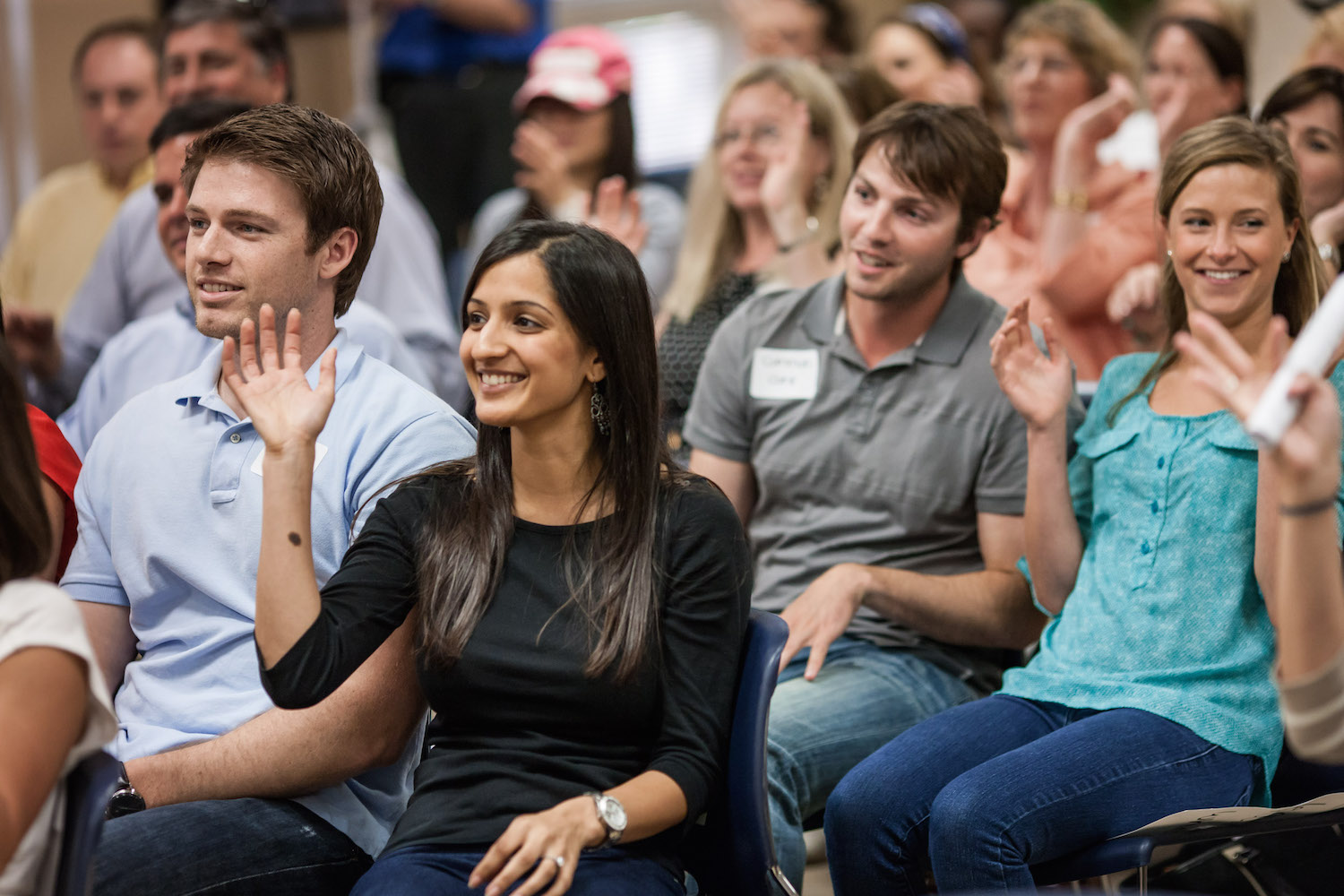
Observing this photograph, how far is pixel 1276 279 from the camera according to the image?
6.81 feet

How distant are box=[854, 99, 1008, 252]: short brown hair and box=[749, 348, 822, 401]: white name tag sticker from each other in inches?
13.5

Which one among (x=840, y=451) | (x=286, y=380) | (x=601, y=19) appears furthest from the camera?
(x=601, y=19)

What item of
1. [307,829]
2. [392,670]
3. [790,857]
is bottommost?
[790,857]

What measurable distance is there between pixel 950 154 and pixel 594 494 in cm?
100

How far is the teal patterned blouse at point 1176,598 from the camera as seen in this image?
1945mm

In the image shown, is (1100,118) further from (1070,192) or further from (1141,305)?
(1141,305)

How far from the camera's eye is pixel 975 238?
2.48 m

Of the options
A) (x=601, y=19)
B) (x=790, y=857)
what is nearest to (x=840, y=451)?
Answer: (x=790, y=857)

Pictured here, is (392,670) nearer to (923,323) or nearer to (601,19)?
(923,323)

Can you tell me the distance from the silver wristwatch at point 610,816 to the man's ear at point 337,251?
856mm

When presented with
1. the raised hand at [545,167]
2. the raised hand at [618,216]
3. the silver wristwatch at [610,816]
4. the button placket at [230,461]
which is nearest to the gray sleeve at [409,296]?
the raised hand at [618,216]

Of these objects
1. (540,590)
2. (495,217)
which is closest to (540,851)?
(540,590)

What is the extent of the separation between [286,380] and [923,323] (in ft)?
3.99

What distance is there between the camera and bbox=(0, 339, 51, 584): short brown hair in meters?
1.46
